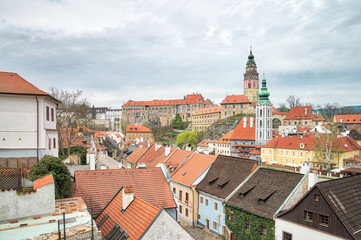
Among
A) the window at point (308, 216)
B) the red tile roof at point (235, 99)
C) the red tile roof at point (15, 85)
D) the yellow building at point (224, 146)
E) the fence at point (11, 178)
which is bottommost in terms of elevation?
the yellow building at point (224, 146)

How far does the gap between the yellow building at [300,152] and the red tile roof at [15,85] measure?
4009 centimetres

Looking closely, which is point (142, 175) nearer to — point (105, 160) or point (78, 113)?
point (105, 160)

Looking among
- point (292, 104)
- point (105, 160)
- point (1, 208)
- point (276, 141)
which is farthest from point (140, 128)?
point (1, 208)

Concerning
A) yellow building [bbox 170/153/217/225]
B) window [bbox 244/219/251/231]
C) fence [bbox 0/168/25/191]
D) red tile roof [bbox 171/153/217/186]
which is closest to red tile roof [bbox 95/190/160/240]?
fence [bbox 0/168/25/191]

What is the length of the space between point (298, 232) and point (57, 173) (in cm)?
1417

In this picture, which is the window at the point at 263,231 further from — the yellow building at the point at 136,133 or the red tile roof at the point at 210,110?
the red tile roof at the point at 210,110

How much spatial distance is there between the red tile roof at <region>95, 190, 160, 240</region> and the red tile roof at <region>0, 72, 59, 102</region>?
362 inches

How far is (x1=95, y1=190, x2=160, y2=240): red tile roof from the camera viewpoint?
1003 centimetres

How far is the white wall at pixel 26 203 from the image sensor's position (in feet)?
32.2

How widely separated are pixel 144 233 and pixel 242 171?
509 inches

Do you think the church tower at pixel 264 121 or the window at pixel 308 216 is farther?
the church tower at pixel 264 121

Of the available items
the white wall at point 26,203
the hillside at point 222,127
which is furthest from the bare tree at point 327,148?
the hillside at point 222,127

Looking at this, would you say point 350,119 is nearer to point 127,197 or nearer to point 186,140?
point 186,140

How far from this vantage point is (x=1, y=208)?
9.76m
